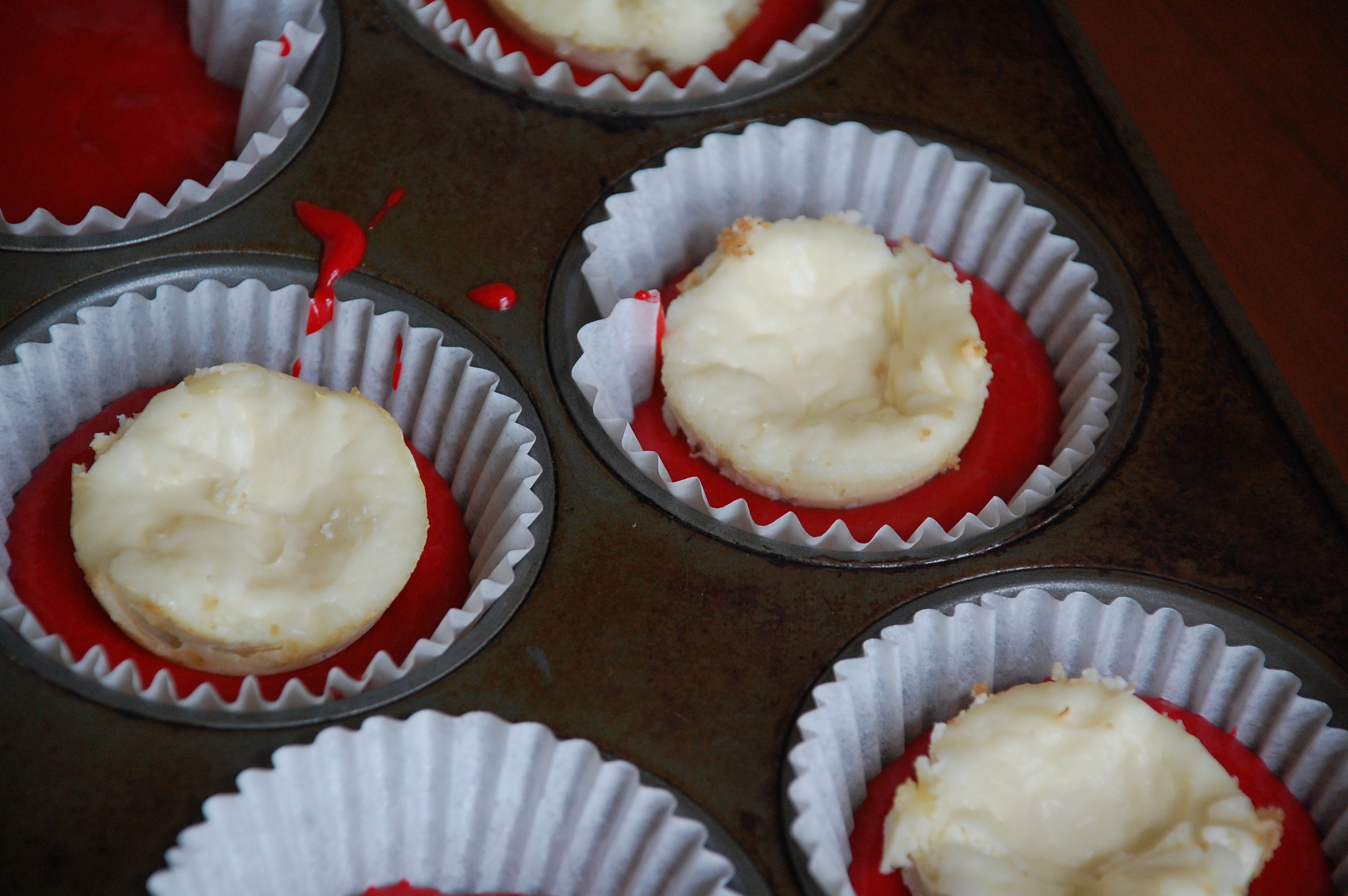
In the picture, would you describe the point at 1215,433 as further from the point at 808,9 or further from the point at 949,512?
the point at 808,9

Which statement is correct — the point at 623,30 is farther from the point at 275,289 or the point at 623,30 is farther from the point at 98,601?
the point at 98,601

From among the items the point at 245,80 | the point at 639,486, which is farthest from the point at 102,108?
the point at 639,486

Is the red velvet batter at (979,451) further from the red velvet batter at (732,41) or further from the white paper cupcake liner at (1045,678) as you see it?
the red velvet batter at (732,41)

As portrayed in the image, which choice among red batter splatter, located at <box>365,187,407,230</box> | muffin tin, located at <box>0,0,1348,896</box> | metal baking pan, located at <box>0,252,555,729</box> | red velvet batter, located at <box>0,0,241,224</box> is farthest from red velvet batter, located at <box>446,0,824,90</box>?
metal baking pan, located at <box>0,252,555,729</box>

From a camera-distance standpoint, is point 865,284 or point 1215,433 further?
point 865,284

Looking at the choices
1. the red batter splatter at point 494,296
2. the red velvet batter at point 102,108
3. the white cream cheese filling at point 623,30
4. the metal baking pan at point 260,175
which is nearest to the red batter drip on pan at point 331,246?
the metal baking pan at point 260,175

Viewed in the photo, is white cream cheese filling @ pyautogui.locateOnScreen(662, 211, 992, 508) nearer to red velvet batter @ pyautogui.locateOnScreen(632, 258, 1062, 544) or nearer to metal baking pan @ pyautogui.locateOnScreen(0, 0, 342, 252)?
red velvet batter @ pyautogui.locateOnScreen(632, 258, 1062, 544)

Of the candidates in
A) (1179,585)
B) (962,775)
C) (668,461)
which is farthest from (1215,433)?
(668,461)
